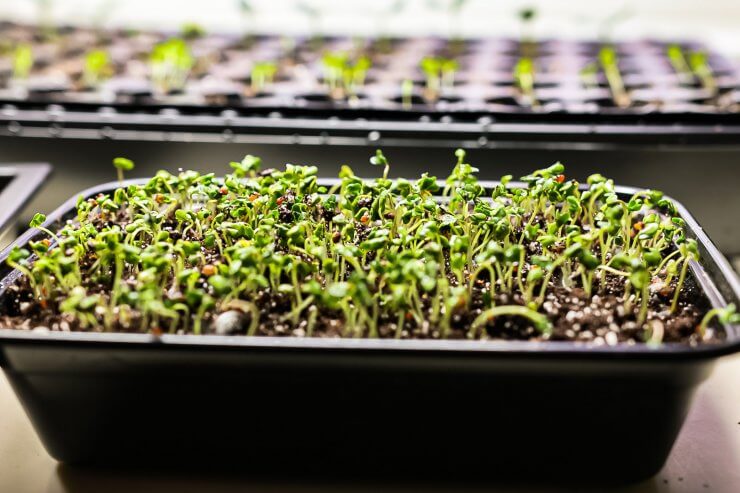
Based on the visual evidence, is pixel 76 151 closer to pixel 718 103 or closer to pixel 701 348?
pixel 701 348

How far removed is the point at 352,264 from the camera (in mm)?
951

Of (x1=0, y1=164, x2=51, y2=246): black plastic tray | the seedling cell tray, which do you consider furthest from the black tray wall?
(x1=0, y1=164, x2=51, y2=246): black plastic tray

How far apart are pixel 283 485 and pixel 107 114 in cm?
98

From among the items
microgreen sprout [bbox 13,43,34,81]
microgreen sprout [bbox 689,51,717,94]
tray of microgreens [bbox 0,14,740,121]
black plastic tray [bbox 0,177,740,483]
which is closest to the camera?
black plastic tray [bbox 0,177,740,483]

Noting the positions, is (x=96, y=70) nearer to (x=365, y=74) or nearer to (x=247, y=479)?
(x=365, y=74)

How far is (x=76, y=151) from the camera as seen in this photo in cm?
142

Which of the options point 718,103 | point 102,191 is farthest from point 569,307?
point 718,103

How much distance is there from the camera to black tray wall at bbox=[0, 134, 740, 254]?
1.34 m

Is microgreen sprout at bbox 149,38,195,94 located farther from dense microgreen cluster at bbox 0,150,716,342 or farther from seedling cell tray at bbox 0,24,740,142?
dense microgreen cluster at bbox 0,150,716,342

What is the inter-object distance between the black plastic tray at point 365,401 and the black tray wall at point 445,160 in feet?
1.71

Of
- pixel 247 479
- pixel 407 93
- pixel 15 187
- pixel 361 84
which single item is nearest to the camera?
pixel 247 479

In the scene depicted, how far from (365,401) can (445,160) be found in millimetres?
734

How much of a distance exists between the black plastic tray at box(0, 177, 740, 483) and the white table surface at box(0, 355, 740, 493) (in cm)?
2

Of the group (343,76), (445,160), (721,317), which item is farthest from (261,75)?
(721,317)
